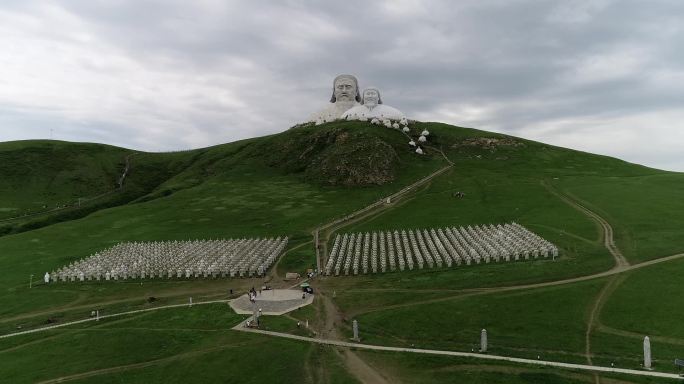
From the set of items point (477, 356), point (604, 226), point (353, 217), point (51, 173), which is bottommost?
point (477, 356)

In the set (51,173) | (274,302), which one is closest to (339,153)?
(274,302)

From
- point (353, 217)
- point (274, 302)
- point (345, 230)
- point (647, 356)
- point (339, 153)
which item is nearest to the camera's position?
point (647, 356)

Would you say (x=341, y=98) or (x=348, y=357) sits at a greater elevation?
(x=341, y=98)

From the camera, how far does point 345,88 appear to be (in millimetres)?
164000

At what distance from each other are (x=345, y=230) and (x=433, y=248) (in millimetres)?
19426

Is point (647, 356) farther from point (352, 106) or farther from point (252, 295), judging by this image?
point (352, 106)

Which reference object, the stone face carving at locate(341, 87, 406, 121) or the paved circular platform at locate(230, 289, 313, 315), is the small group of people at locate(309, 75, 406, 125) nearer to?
the stone face carving at locate(341, 87, 406, 121)

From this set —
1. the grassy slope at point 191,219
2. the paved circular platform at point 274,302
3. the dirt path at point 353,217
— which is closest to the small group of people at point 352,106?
the grassy slope at point 191,219

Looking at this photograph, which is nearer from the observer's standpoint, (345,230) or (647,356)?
(647,356)

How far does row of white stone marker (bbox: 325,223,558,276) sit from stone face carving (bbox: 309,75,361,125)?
4150 inches

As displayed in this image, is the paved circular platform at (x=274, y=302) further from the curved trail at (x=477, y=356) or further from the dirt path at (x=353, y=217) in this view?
the dirt path at (x=353, y=217)

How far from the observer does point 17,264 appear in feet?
201

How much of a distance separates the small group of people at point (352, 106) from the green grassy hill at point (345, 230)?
49.9 feet

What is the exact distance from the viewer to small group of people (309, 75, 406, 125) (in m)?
148
